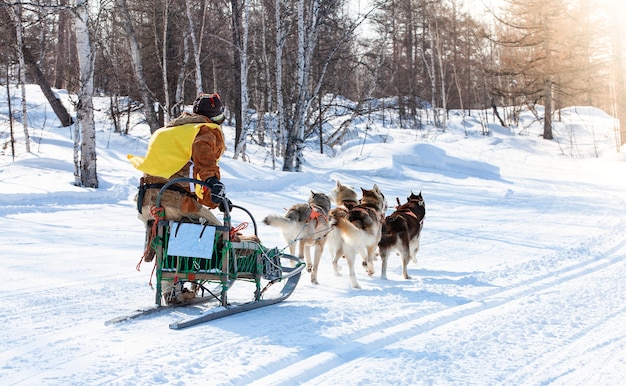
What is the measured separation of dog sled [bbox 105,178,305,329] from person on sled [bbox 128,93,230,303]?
0.13 metres

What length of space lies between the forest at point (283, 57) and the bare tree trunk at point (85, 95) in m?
0.02

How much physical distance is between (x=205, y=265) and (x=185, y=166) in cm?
75

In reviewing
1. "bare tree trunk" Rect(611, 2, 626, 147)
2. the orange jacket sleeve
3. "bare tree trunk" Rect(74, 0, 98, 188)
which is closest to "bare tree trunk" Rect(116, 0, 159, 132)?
"bare tree trunk" Rect(74, 0, 98, 188)

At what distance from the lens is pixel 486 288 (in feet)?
18.9

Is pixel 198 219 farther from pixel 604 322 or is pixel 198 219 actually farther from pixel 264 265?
pixel 604 322

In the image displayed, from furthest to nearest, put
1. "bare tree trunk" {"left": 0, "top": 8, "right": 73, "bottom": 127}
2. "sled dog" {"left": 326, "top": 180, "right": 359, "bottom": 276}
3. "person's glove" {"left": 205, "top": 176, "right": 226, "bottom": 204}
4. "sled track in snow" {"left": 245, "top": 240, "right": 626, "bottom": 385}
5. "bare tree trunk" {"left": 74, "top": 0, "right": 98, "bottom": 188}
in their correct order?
"bare tree trunk" {"left": 0, "top": 8, "right": 73, "bottom": 127}
"bare tree trunk" {"left": 74, "top": 0, "right": 98, "bottom": 188}
"sled dog" {"left": 326, "top": 180, "right": 359, "bottom": 276}
"person's glove" {"left": 205, "top": 176, "right": 226, "bottom": 204}
"sled track in snow" {"left": 245, "top": 240, "right": 626, "bottom": 385}

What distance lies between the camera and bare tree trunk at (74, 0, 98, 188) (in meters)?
11.6

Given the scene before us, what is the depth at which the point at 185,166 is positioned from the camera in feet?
14.8

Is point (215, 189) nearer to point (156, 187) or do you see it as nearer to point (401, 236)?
point (156, 187)

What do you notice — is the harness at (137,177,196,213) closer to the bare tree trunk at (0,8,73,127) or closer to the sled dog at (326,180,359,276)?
the sled dog at (326,180,359,276)

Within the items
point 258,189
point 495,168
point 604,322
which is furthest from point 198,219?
point 495,168

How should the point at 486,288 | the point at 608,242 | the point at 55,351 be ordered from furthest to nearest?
the point at 608,242, the point at 486,288, the point at 55,351

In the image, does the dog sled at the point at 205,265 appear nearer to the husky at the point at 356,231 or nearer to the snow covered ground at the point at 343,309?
the snow covered ground at the point at 343,309

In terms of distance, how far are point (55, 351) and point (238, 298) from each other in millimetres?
1865
